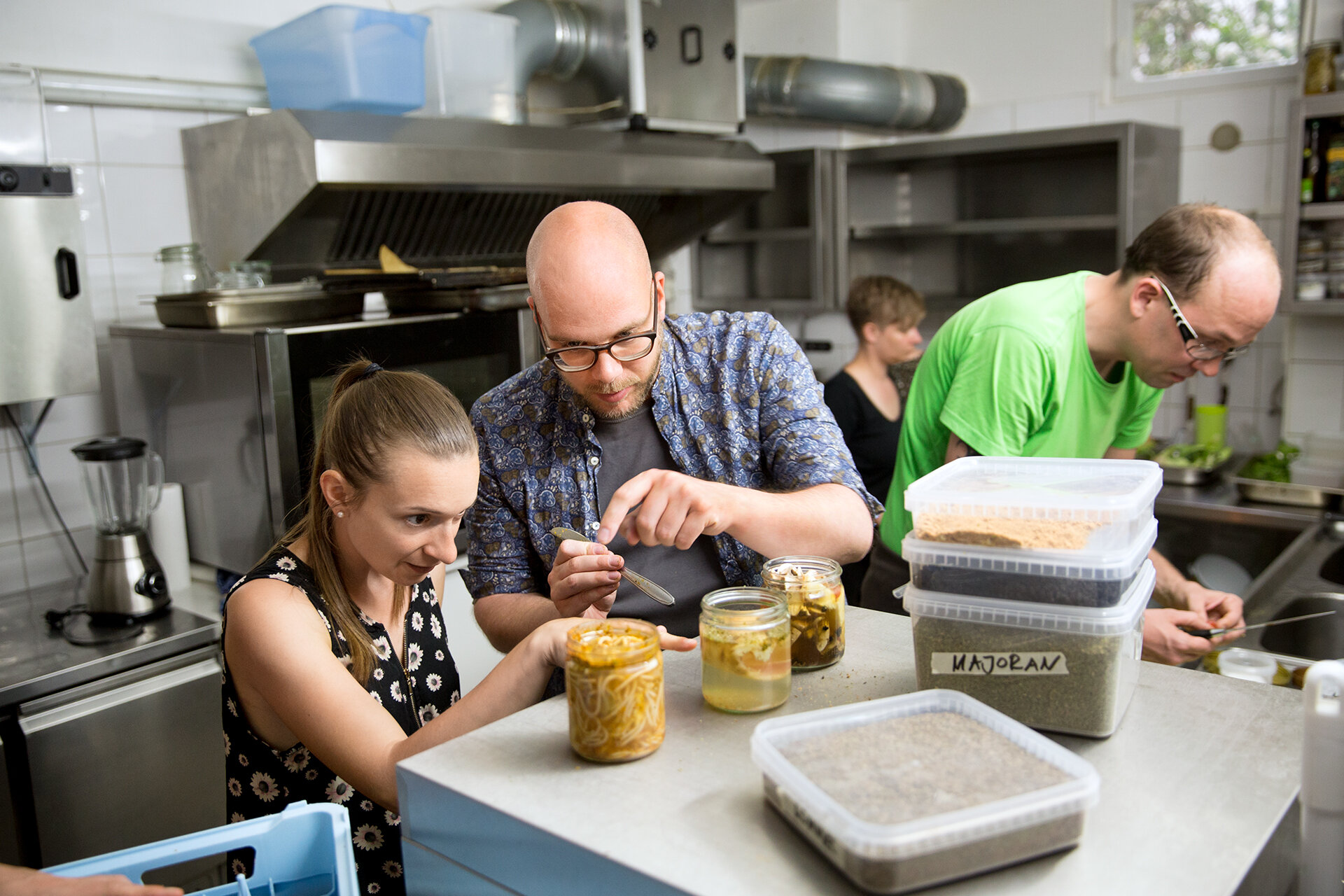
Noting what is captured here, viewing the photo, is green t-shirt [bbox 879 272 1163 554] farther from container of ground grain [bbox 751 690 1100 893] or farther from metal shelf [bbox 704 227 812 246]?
metal shelf [bbox 704 227 812 246]

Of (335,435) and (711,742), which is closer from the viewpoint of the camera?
(711,742)

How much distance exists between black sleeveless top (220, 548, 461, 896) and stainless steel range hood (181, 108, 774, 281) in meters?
1.38

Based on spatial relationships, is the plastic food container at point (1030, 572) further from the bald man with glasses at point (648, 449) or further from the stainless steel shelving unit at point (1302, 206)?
the stainless steel shelving unit at point (1302, 206)

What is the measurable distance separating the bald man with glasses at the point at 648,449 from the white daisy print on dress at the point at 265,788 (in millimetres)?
374

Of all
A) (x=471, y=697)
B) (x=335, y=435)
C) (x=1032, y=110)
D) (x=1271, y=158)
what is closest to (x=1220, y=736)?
(x=471, y=697)

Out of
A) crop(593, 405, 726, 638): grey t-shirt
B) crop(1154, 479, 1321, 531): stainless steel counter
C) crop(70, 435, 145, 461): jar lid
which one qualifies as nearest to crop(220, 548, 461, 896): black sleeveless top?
crop(593, 405, 726, 638): grey t-shirt

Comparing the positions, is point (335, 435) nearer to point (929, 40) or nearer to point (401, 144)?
point (401, 144)

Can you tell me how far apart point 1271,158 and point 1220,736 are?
3.16 metres

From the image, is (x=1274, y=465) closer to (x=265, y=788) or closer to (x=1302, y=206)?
(x=1302, y=206)

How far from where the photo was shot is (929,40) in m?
4.29

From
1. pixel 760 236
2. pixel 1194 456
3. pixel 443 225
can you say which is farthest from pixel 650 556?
pixel 760 236

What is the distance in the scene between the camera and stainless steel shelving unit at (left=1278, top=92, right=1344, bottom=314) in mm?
2918

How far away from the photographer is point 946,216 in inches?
171

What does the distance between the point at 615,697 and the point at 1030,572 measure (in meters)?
0.41
